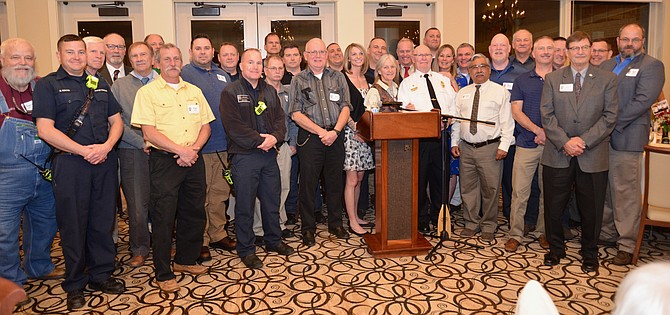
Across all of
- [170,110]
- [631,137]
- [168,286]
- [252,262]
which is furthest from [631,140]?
[168,286]

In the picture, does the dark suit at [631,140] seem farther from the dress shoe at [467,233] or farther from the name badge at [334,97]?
the name badge at [334,97]

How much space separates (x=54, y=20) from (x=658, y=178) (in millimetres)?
7012

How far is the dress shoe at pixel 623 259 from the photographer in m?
3.61

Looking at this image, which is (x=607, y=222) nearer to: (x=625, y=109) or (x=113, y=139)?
(x=625, y=109)

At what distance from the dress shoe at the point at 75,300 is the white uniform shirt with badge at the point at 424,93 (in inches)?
117

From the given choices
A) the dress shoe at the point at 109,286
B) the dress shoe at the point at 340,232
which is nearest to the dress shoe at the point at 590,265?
the dress shoe at the point at 340,232

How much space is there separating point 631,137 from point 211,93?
3.47 metres

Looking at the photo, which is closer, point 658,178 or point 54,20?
point 658,178

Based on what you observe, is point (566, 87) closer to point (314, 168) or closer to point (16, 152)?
point (314, 168)

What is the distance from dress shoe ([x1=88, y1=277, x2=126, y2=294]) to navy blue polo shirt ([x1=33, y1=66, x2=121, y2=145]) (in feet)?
3.29

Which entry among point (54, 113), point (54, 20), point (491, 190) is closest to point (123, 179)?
point (54, 113)

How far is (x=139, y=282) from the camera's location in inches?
137

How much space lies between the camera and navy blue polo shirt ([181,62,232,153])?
398 cm

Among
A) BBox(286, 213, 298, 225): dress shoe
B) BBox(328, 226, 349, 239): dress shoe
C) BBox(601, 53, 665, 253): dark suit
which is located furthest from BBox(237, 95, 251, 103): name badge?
BBox(601, 53, 665, 253): dark suit
